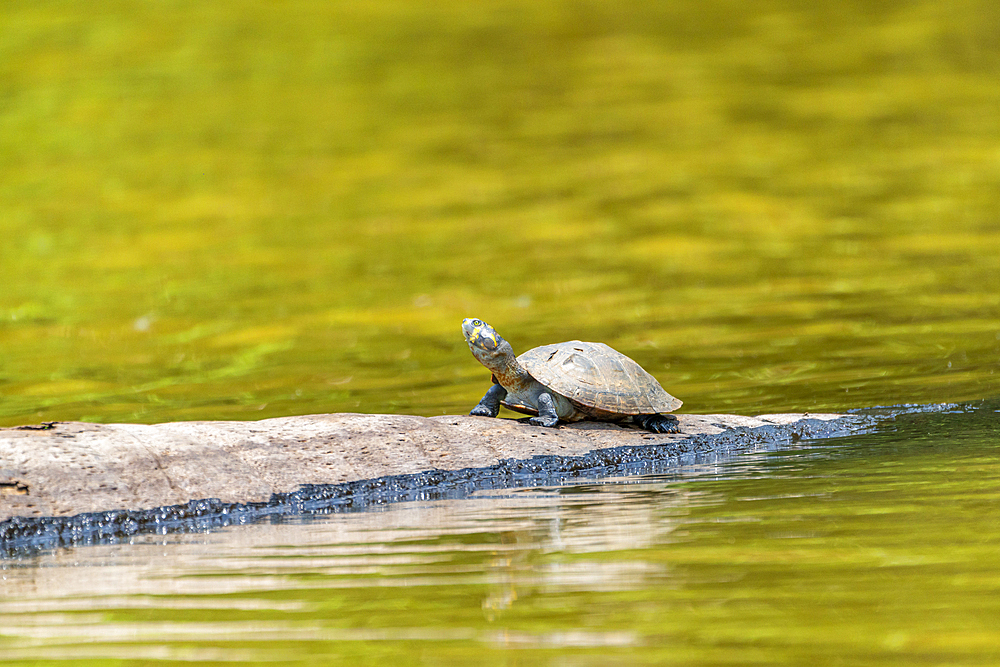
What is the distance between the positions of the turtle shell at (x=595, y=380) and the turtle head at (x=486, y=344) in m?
0.27

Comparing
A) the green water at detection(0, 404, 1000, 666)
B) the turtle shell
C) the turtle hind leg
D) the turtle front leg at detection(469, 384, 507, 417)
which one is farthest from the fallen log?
the green water at detection(0, 404, 1000, 666)

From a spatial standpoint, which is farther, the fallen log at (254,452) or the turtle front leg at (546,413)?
the turtle front leg at (546,413)

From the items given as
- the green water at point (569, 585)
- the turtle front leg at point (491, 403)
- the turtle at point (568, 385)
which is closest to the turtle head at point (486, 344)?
the turtle at point (568, 385)

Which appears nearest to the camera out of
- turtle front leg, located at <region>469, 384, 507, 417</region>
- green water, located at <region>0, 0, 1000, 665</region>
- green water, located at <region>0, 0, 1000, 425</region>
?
green water, located at <region>0, 0, 1000, 665</region>

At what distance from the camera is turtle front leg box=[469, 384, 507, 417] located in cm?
852

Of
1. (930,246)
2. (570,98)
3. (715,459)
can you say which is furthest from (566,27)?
(715,459)

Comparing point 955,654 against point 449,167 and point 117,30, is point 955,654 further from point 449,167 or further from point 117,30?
point 117,30

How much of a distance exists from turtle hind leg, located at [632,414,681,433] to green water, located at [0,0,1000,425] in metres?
4.32

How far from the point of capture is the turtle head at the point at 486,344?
805 centimetres

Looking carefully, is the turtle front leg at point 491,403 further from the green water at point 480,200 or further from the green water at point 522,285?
the green water at point 480,200

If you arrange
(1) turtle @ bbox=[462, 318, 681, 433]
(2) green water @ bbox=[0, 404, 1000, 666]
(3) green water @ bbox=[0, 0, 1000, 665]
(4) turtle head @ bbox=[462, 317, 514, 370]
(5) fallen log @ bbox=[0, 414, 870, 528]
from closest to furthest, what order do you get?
1. (2) green water @ bbox=[0, 404, 1000, 666]
2. (3) green water @ bbox=[0, 0, 1000, 665]
3. (5) fallen log @ bbox=[0, 414, 870, 528]
4. (4) turtle head @ bbox=[462, 317, 514, 370]
5. (1) turtle @ bbox=[462, 318, 681, 433]

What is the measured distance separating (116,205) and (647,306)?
1572 cm

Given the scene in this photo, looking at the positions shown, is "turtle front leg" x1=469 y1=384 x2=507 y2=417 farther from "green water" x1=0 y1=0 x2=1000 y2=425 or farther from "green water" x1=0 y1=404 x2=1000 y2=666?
"green water" x1=0 y1=0 x2=1000 y2=425

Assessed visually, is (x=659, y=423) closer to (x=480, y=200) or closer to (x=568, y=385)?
(x=568, y=385)
